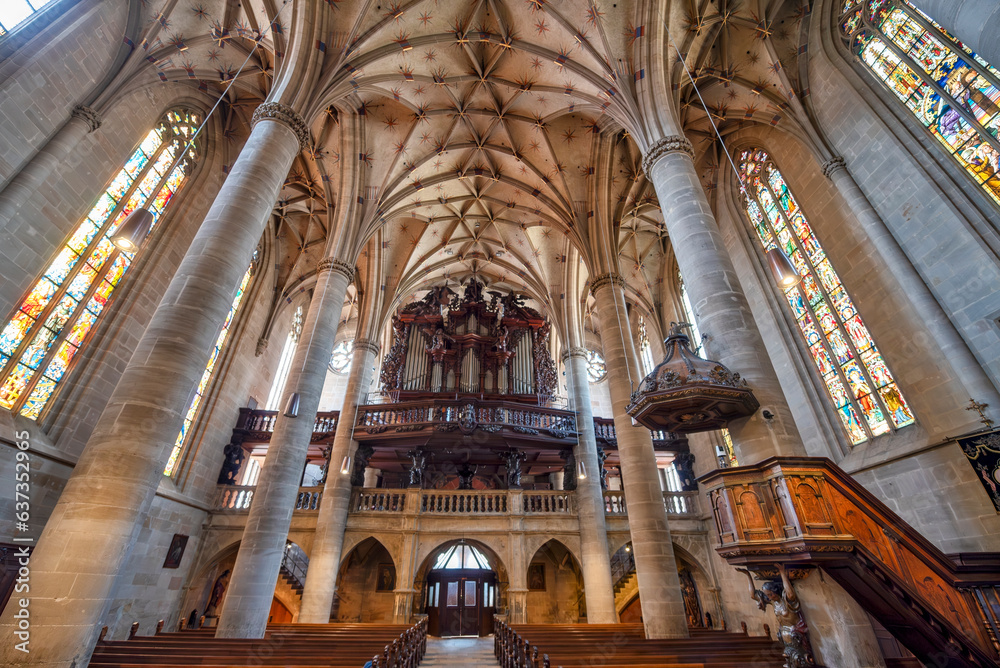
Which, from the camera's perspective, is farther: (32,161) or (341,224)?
(341,224)

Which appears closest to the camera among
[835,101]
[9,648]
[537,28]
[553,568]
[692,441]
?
[9,648]

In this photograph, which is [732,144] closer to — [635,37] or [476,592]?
[635,37]

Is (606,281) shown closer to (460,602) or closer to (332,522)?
(332,522)

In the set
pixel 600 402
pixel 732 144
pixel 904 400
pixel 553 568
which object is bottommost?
pixel 553 568

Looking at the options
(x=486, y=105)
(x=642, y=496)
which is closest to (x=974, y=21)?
(x=642, y=496)

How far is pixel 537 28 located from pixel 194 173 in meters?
9.85

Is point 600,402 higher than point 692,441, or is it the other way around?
point 600,402

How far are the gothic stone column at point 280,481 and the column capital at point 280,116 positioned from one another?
14.7 feet

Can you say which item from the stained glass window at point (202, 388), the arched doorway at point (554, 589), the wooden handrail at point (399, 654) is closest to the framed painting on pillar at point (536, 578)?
the arched doorway at point (554, 589)

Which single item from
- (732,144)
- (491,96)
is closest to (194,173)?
(491,96)

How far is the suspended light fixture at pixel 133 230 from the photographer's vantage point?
18.4ft

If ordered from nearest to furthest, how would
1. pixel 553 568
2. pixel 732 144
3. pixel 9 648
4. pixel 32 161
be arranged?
pixel 9 648, pixel 32 161, pixel 732 144, pixel 553 568

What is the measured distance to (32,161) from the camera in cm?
755

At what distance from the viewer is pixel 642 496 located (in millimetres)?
9883
